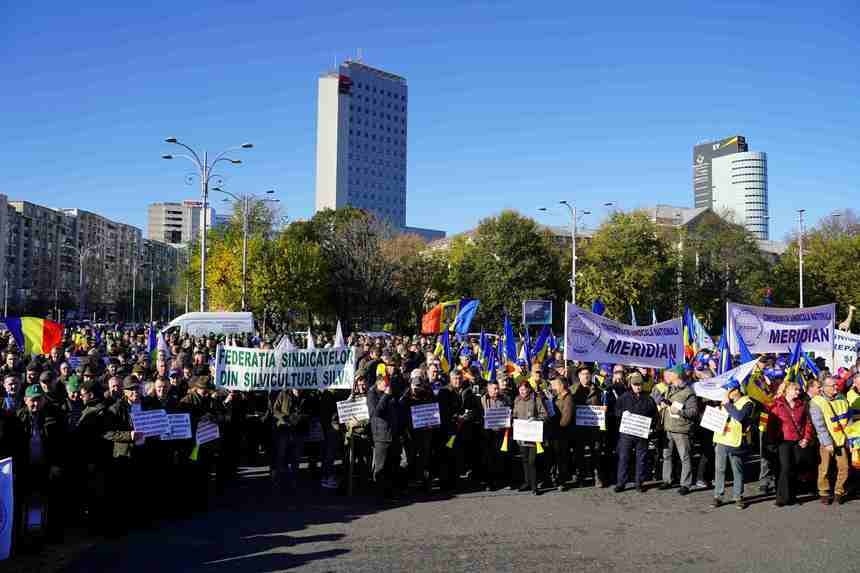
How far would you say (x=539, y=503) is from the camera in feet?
35.6

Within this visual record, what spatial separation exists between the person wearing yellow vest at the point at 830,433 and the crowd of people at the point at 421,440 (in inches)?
0.7

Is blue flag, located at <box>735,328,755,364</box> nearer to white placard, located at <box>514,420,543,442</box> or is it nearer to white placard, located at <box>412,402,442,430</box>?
white placard, located at <box>514,420,543,442</box>

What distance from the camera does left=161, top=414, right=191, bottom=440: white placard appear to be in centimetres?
990

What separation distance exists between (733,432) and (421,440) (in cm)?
465

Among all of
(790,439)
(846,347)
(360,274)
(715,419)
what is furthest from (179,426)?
(360,274)

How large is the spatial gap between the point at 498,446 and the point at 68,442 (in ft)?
21.4

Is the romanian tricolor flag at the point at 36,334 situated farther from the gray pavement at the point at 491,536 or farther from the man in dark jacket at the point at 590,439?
the man in dark jacket at the point at 590,439

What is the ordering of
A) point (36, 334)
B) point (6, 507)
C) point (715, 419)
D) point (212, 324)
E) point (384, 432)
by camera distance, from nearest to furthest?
point (6, 507) < point (715, 419) < point (384, 432) < point (36, 334) < point (212, 324)

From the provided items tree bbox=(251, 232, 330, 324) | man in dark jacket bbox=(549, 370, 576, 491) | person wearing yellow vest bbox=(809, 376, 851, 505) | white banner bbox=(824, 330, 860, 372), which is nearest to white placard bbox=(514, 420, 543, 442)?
man in dark jacket bbox=(549, 370, 576, 491)

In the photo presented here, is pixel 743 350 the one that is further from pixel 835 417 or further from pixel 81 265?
pixel 81 265

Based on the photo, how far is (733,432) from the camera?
34.7ft

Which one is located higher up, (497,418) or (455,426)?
(497,418)

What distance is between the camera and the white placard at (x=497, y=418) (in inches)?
468

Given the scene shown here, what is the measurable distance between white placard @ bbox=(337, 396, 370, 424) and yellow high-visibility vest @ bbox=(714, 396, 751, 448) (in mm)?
5281
